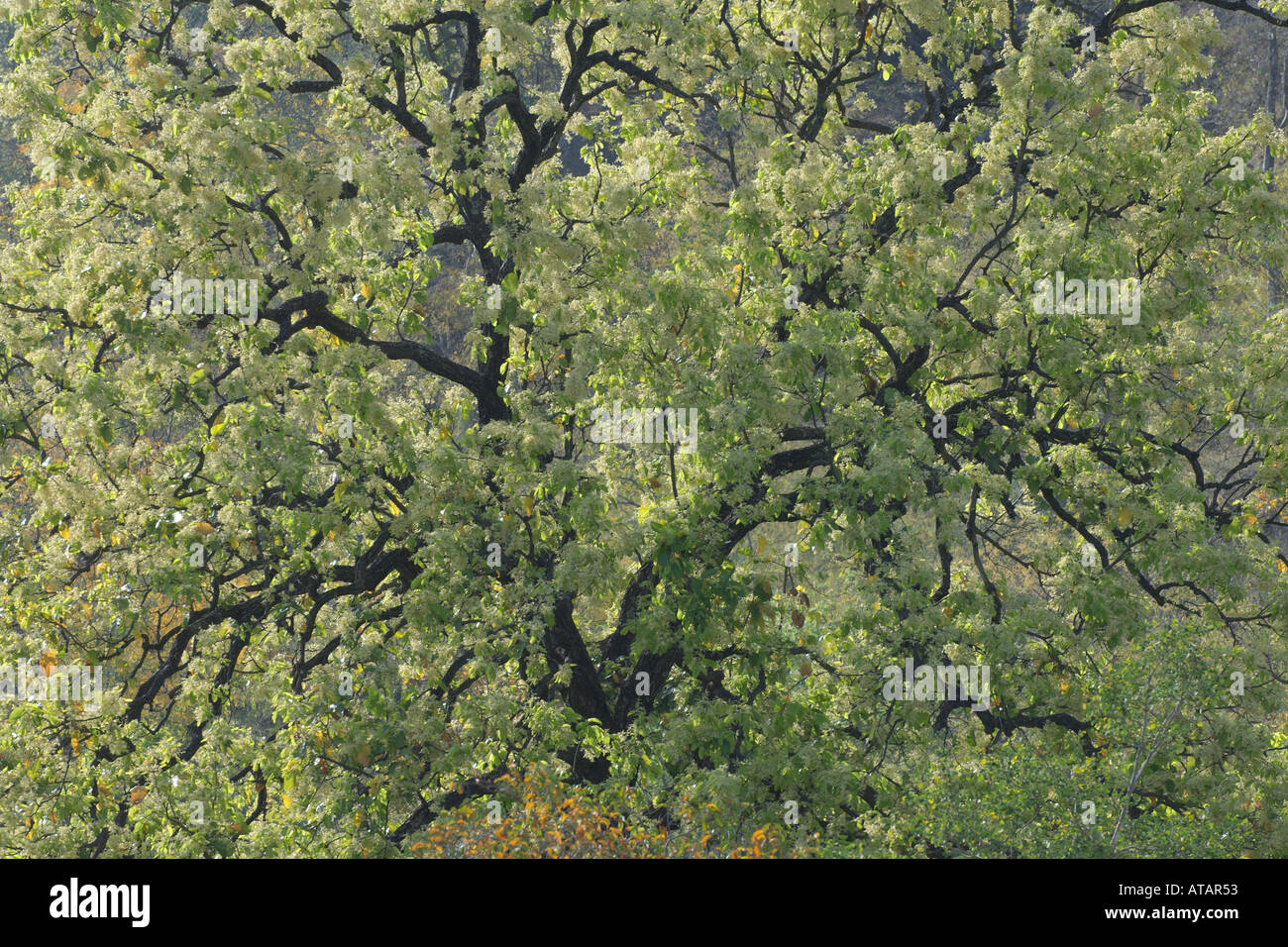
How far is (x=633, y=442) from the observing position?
11352mm

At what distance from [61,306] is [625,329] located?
14.9ft

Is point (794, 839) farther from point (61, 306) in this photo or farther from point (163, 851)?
point (61, 306)

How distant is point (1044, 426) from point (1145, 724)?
265 centimetres

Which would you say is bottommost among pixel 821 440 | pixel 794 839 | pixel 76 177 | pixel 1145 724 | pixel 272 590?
pixel 794 839

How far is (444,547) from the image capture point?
10.0m

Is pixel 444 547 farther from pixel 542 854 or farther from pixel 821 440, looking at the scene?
pixel 821 440

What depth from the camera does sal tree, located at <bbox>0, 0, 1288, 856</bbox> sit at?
990 cm

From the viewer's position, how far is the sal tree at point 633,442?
32.5 ft

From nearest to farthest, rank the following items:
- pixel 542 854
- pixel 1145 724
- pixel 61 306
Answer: pixel 542 854
pixel 1145 724
pixel 61 306

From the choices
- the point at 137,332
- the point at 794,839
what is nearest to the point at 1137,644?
the point at 794,839

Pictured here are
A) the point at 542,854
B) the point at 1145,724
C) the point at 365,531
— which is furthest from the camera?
the point at 365,531

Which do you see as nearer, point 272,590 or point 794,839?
point 794,839

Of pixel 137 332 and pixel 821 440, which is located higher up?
pixel 137 332

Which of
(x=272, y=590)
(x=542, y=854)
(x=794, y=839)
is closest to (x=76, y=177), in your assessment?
(x=272, y=590)
